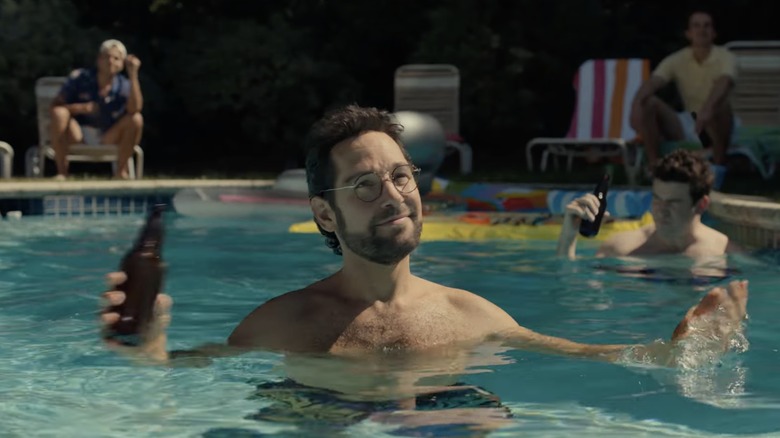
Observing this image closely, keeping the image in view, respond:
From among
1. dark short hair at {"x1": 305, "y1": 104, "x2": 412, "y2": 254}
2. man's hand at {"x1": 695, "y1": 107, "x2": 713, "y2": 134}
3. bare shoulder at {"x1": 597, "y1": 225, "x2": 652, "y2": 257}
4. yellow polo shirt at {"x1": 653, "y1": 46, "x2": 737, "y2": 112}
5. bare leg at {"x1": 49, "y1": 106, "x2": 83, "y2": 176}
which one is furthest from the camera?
bare leg at {"x1": 49, "y1": 106, "x2": 83, "y2": 176}

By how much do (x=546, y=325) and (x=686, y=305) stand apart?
0.84m

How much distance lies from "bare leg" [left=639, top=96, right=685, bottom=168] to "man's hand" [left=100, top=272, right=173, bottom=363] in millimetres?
8372

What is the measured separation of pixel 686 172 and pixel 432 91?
7858 millimetres

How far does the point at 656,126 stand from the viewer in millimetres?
11570

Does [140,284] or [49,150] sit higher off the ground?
[140,284]

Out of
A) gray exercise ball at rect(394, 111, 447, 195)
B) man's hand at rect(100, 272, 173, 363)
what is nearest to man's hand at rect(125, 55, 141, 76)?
gray exercise ball at rect(394, 111, 447, 195)

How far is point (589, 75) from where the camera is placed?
14.3m

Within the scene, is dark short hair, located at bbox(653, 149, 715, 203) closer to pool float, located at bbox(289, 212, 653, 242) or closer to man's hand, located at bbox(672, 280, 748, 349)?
pool float, located at bbox(289, 212, 653, 242)

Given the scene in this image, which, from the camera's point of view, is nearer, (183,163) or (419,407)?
(419,407)

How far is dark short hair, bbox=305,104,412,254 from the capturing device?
379 cm

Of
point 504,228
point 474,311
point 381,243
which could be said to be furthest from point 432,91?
point 381,243

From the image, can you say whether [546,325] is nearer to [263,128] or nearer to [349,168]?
[349,168]

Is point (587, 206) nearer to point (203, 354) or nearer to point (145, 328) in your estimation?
point (203, 354)

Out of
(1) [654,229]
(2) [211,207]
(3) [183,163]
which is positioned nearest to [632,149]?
(2) [211,207]
